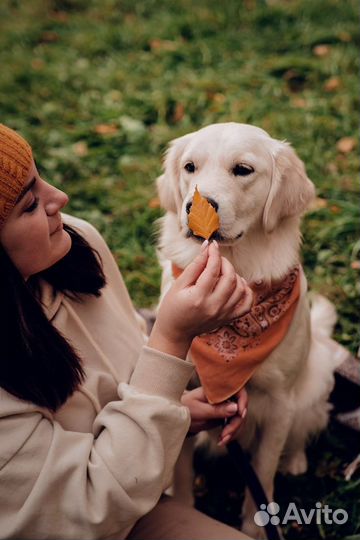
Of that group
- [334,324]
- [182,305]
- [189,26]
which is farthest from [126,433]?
[189,26]

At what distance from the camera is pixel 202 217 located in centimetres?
187

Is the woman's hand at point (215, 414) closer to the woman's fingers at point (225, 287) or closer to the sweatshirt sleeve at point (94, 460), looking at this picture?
the sweatshirt sleeve at point (94, 460)

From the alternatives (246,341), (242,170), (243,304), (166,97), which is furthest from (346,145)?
(243,304)

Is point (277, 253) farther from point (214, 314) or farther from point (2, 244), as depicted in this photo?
point (2, 244)

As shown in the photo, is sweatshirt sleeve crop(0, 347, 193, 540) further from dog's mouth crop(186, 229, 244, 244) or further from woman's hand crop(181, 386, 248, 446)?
dog's mouth crop(186, 229, 244, 244)

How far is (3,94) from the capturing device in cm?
506

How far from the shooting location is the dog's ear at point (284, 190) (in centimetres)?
211

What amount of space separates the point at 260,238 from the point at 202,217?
39 cm

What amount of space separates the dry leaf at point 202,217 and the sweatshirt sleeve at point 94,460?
480 mm

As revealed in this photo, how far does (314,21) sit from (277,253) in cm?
386

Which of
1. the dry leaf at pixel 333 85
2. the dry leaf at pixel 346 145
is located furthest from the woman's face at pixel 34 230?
the dry leaf at pixel 333 85

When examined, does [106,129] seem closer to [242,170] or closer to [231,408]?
[242,170]

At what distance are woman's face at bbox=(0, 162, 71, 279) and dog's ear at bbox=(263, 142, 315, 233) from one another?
789mm

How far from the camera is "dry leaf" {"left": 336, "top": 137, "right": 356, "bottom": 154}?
405 cm
